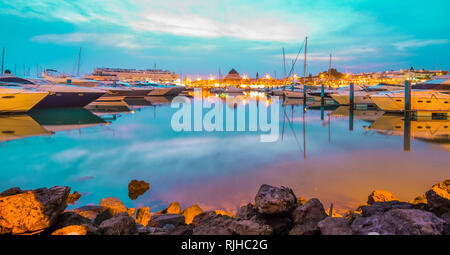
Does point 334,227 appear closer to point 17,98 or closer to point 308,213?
point 308,213

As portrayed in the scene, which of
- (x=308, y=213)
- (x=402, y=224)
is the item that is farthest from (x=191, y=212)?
(x=402, y=224)

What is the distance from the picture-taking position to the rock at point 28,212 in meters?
3.73

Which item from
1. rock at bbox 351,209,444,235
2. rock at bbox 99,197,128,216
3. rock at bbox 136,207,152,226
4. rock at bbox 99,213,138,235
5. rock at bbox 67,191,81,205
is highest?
rock at bbox 351,209,444,235

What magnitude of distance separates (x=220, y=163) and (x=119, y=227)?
5437 millimetres

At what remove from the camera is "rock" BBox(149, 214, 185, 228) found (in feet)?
15.8

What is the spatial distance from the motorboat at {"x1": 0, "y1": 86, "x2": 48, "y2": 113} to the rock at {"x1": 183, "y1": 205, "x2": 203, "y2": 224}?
2007 cm

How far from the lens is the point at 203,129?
16.9 meters

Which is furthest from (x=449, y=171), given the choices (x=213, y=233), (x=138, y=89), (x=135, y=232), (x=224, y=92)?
(x=224, y=92)

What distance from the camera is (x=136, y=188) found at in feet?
22.9

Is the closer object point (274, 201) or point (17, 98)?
point (274, 201)

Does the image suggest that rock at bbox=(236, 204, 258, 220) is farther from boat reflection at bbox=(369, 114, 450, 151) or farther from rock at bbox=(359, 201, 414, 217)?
boat reflection at bbox=(369, 114, 450, 151)

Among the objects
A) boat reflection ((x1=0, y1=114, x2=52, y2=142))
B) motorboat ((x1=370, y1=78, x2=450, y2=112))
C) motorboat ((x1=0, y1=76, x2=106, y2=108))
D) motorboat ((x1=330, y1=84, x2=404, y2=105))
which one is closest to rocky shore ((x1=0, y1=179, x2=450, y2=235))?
boat reflection ((x1=0, y1=114, x2=52, y2=142))

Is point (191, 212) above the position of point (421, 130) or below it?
below

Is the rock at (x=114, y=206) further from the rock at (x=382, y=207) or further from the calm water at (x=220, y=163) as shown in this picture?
the rock at (x=382, y=207)
